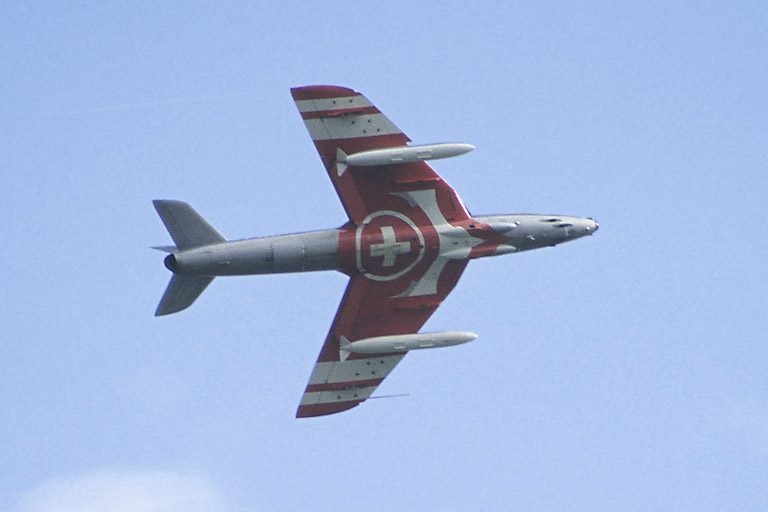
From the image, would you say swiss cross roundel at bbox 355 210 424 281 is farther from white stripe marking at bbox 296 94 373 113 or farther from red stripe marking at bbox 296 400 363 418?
red stripe marking at bbox 296 400 363 418

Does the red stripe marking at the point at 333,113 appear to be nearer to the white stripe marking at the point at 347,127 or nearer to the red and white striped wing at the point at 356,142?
the red and white striped wing at the point at 356,142

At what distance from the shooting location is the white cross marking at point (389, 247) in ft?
186

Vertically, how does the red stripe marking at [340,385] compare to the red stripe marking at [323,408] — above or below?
above

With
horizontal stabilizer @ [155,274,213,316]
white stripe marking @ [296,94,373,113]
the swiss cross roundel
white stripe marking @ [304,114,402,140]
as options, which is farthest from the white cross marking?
horizontal stabilizer @ [155,274,213,316]

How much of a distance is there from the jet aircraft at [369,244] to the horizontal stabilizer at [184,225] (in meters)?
0.04

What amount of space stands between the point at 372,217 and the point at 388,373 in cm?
659

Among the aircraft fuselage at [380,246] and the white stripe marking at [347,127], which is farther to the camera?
the white stripe marking at [347,127]

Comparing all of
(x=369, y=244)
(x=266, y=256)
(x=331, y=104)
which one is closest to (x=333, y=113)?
(x=331, y=104)

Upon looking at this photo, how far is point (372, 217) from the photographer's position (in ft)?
186

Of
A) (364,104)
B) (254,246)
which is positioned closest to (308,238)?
(254,246)

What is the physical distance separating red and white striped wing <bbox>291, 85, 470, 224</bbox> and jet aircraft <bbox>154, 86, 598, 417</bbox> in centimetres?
4

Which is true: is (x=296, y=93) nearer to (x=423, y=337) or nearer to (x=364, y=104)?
(x=364, y=104)

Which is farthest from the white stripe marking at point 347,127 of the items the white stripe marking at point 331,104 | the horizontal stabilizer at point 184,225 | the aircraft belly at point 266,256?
the horizontal stabilizer at point 184,225

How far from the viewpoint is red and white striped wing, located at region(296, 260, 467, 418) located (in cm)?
5788
